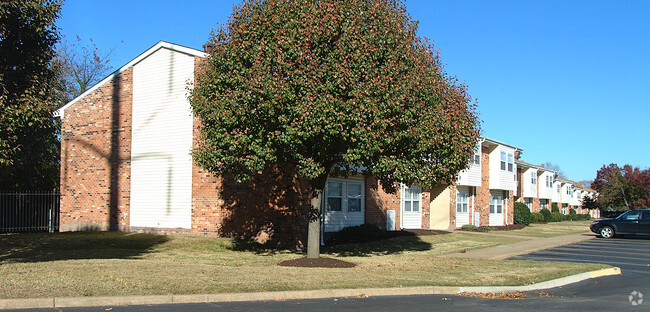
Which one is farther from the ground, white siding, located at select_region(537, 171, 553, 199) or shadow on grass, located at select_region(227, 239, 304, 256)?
white siding, located at select_region(537, 171, 553, 199)

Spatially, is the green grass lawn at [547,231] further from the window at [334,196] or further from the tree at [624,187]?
the tree at [624,187]

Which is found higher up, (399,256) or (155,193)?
(155,193)

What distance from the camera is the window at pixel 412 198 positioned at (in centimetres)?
2898

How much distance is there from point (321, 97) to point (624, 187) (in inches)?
2171

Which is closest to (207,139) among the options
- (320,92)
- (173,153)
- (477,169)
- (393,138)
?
(320,92)

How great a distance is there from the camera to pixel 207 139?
15227mm

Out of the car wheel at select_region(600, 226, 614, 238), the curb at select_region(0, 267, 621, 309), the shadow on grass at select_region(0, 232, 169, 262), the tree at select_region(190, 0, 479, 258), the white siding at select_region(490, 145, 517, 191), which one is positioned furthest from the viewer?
the white siding at select_region(490, 145, 517, 191)

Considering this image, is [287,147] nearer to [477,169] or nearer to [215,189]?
[215,189]

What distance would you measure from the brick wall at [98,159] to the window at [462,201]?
63.4 feet

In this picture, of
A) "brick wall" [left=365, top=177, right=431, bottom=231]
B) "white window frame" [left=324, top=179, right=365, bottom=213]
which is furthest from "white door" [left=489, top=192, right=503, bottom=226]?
"white window frame" [left=324, top=179, right=365, bottom=213]

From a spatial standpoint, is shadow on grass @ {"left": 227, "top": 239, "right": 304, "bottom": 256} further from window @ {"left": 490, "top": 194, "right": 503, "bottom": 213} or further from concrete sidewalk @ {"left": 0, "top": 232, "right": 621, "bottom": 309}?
window @ {"left": 490, "top": 194, "right": 503, "bottom": 213}

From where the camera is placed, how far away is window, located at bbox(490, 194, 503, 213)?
38969 millimetres

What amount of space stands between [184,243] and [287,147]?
23.5 feet

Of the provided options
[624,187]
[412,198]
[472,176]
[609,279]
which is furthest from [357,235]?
[624,187]
